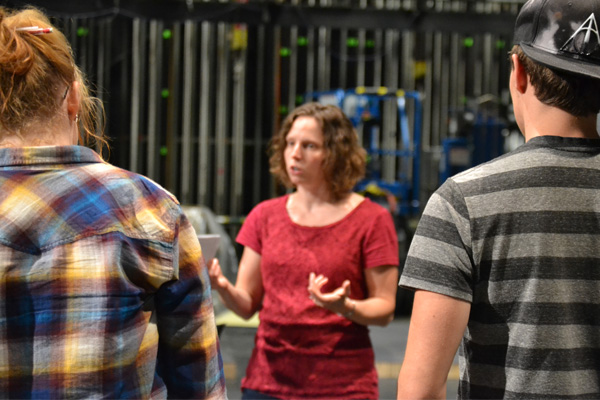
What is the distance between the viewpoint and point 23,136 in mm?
1146

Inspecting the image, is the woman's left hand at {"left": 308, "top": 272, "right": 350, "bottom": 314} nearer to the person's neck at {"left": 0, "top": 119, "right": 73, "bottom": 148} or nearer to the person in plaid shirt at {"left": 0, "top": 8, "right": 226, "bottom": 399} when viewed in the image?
the person in plaid shirt at {"left": 0, "top": 8, "right": 226, "bottom": 399}

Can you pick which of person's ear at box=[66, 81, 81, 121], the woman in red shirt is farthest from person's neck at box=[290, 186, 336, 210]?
person's ear at box=[66, 81, 81, 121]

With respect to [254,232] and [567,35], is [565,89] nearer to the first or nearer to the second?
[567,35]

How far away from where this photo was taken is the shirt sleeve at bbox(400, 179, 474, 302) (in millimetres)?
1205

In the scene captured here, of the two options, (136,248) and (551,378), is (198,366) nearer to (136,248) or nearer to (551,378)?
(136,248)

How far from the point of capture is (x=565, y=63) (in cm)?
122

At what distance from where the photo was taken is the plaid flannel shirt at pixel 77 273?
111cm

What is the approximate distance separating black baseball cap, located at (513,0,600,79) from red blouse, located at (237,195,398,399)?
1.10m

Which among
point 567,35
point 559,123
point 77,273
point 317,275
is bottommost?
point 317,275

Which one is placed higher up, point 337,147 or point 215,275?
point 337,147

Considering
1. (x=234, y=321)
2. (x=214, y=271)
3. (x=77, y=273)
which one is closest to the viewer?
(x=77, y=273)

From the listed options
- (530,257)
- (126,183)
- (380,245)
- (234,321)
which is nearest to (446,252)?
(530,257)

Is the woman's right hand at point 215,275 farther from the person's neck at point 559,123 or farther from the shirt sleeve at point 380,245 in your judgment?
the person's neck at point 559,123

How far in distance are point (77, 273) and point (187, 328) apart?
219 mm
